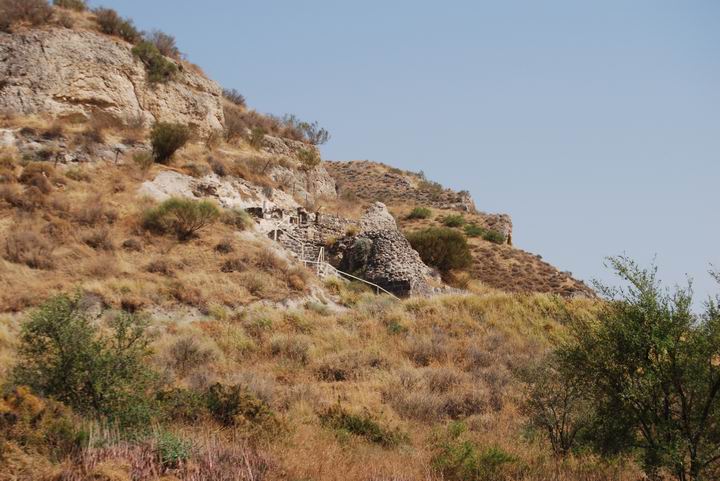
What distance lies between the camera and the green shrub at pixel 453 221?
145 feet

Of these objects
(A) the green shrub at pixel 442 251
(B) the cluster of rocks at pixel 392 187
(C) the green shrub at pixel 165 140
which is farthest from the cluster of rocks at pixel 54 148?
(B) the cluster of rocks at pixel 392 187

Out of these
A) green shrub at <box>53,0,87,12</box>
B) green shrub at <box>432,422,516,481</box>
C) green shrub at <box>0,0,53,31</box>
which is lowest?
green shrub at <box>432,422,516,481</box>

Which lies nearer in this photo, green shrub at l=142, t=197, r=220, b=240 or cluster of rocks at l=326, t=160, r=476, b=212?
green shrub at l=142, t=197, r=220, b=240

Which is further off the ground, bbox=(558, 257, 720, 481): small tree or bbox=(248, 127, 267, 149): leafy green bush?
bbox=(248, 127, 267, 149): leafy green bush

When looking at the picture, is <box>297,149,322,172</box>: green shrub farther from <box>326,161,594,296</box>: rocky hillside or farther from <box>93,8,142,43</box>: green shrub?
<box>93,8,142,43</box>: green shrub

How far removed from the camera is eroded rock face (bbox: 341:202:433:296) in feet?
83.3

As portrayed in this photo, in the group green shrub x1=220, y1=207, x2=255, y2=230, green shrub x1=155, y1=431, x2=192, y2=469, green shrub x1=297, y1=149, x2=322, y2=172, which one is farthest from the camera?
green shrub x1=297, y1=149, x2=322, y2=172

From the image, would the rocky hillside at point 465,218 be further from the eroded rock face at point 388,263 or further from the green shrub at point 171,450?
the green shrub at point 171,450

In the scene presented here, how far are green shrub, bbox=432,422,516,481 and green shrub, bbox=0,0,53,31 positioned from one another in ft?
92.5

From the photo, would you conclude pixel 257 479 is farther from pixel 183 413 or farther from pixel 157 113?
pixel 157 113

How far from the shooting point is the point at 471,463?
7723 millimetres

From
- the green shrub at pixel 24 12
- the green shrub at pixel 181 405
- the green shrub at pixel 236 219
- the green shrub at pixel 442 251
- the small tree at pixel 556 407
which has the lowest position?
the green shrub at pixel 181 405

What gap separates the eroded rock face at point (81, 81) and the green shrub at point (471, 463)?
79.8 feet

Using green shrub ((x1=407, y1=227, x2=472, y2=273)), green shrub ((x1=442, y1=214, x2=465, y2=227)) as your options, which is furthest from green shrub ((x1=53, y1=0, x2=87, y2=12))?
green shrub ((x1=442, y1=214, x2=465, y2=227))
